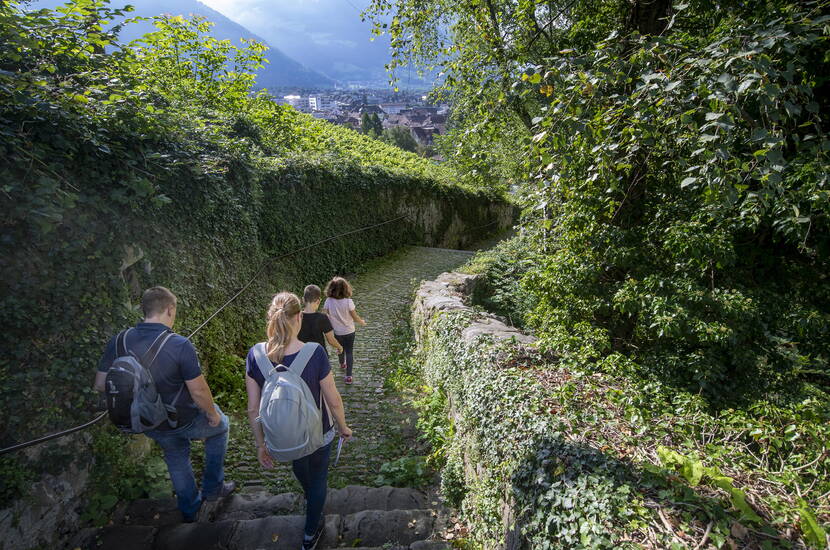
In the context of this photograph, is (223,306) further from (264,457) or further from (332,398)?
(332,398)

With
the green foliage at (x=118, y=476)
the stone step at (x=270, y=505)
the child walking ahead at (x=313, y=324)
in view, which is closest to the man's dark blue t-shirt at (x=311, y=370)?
the stone step at (x=270, y=505)

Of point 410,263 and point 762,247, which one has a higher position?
point 762,247

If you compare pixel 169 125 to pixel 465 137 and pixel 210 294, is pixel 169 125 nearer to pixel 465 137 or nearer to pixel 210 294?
pixel 210 294

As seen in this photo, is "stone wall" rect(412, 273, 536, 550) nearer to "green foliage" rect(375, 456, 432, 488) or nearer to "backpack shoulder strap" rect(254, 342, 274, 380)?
"green foliage" rect(375, 456, 432, 488)

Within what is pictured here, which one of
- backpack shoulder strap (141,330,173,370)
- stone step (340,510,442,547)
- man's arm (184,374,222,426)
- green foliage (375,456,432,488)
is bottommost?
green foliage (375,456,432,488)

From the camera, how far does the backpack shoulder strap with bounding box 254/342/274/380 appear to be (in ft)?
10.3

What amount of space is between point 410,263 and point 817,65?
1240cm

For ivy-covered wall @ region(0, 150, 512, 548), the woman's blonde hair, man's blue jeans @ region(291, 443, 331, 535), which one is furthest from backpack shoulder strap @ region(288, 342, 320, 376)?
ivy-covered wall @ region(0, 150, 512, 548)

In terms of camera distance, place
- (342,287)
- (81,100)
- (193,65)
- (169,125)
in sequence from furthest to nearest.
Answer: (193,65), (342,287), (169,125), (81,100)

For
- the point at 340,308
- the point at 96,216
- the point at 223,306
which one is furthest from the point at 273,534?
the point at 223,306

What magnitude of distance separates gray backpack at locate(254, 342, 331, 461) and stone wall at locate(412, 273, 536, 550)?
1388 mm

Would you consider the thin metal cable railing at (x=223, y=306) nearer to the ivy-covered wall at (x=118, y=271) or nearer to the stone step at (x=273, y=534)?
the ivy-covered wall at (x=118, y=271)

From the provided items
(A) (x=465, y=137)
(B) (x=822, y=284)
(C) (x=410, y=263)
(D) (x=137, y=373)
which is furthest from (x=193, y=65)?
(B) (x=822, y=284)

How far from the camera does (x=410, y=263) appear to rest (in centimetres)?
1611
